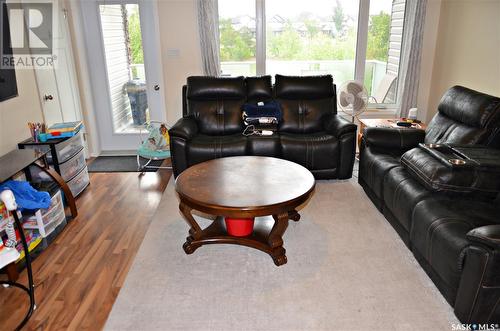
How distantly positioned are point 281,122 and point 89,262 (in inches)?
96.3

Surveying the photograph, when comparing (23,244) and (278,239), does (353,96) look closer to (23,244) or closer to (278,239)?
(278,239)

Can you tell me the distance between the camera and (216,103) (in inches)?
168

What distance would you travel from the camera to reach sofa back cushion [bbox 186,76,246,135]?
4219mm

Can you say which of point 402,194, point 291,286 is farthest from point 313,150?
point 291,286

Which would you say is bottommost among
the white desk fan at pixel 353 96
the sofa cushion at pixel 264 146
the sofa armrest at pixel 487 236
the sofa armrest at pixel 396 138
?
the sofa cushion at pixel 264 146

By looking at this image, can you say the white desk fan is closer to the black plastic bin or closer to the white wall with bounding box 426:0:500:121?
the white wall with bounding box 426:0:500:121

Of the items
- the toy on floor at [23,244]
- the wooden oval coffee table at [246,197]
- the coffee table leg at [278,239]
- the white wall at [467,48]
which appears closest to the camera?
the toy on floor at [23,244]

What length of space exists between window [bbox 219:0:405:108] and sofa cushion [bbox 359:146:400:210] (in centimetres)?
157

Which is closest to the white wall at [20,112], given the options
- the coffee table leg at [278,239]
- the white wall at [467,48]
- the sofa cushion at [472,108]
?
the coffee table leg at [278,239]

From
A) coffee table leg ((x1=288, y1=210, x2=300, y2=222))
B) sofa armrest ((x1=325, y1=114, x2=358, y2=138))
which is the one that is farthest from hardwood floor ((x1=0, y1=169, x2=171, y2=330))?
sofa armrest ((x1=325, y1=114, x2=358, y2=138))

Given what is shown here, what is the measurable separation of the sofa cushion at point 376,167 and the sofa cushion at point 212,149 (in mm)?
1189

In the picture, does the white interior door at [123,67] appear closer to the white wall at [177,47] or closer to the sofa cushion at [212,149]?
the white wall at [177,47]

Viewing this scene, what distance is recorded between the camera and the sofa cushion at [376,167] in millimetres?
3146

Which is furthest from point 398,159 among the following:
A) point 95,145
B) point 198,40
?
point 95,145
